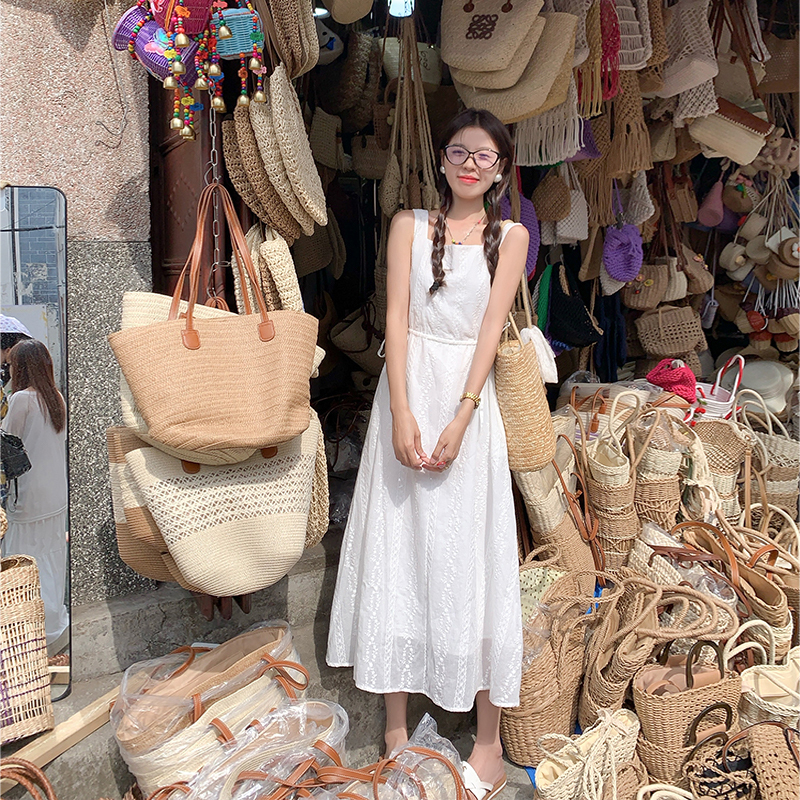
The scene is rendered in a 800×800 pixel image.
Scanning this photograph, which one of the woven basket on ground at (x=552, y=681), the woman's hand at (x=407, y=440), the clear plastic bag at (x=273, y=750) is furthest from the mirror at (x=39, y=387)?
the woven basket on ground at (x=552, y=681)

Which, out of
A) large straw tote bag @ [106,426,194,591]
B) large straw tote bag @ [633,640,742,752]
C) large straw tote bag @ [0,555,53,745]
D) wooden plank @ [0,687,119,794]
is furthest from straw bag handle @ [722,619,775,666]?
large straw tote bag @ [0,555,53,745]

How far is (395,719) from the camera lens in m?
2.44

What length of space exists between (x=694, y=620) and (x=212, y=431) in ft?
6.09

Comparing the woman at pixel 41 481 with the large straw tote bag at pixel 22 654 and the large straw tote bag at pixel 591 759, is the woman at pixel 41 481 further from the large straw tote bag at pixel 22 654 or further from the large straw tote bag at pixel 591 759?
the large straw tote bag at pixel 591 759

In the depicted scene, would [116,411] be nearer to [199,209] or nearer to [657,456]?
[199,209]

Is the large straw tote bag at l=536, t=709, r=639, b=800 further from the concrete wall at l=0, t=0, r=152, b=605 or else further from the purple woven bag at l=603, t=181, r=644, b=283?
the purple woven bag at l=603, t=181, r=644, b=283

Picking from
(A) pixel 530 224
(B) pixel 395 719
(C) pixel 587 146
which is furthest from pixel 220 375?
(C) pixel 587 146

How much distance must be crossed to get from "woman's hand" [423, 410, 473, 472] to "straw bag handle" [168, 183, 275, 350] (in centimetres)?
60

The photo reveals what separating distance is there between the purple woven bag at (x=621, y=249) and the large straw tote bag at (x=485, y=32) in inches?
73.4

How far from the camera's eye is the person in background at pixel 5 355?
2.12m

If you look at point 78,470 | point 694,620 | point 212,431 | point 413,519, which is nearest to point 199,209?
point 212,431

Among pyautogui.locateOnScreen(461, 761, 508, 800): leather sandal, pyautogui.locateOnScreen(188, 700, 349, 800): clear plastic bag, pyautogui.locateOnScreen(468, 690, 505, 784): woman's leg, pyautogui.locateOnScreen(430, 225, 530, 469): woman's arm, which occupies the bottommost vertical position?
pyautogui.locateOnScreen(461, 761, 508, 800): leather sandal

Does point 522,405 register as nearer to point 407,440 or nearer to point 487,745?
point 407,440

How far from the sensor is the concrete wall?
2238 millimetres
